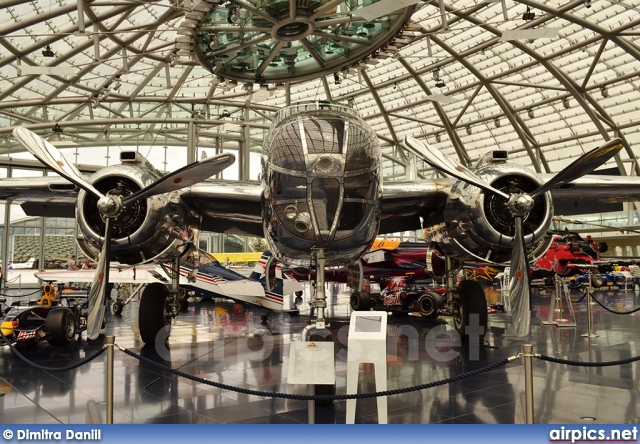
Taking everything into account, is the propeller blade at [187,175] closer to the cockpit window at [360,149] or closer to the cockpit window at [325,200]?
the cockpit window at [325,200]

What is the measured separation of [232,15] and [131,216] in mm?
7450

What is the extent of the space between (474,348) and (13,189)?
8349 millimetres

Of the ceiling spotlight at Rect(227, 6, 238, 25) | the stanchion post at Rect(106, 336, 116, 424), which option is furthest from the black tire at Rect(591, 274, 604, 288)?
the stanchion post at Rect(106, 336, 116, 424)

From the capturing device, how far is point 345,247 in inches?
257

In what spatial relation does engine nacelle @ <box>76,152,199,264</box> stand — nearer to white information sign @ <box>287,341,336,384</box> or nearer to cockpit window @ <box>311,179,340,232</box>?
cockpit window @ <box>311,179,340,232</box>

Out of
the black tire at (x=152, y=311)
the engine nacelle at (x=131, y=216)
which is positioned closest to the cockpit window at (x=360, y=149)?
the engine nacelle at (x=131, y=216)

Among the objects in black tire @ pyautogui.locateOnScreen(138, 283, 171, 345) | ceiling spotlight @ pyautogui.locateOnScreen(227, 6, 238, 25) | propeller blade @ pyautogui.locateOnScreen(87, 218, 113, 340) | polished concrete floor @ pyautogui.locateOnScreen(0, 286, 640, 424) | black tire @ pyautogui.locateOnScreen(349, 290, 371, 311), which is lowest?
polished concrete floor @ pyautogui.locateOnScreen(0, 286, 640, 424)

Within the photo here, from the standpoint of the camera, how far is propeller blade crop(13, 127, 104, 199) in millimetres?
6906

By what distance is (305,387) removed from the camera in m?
7.00

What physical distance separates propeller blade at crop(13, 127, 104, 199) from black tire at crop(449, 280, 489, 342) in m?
6.37

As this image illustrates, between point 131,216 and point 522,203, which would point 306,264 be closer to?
point 131,216

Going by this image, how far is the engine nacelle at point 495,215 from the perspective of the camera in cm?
736

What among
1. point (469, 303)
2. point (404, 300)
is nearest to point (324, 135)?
point (469, 303)

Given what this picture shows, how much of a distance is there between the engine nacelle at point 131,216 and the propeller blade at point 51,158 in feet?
1.31
